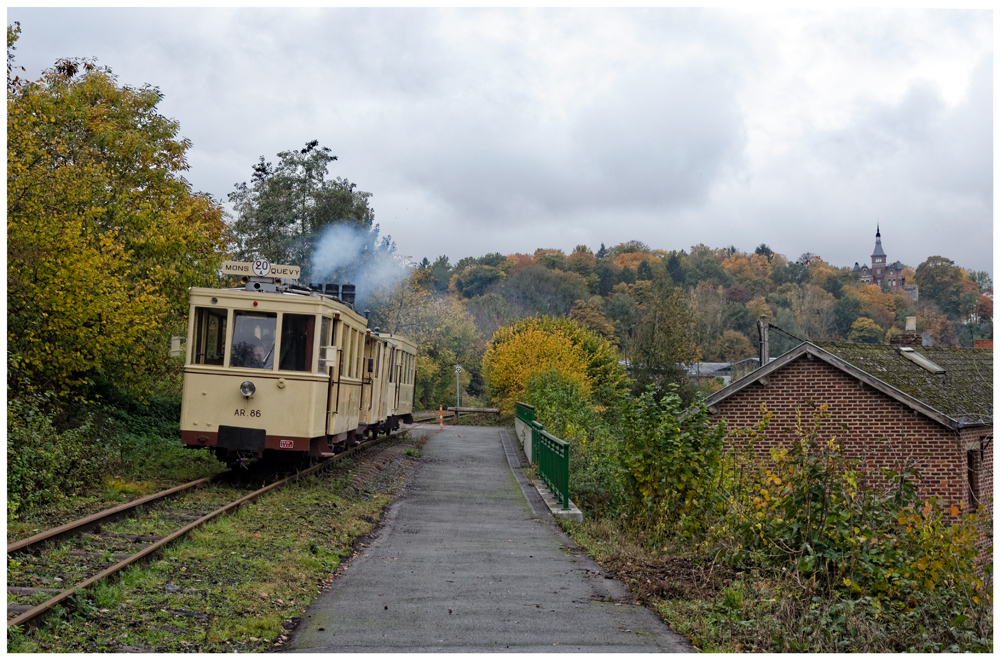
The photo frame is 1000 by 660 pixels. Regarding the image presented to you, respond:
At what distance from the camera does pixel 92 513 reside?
9.65m

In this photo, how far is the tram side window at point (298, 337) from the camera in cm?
1253

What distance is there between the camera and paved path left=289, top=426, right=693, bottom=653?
18.5ft

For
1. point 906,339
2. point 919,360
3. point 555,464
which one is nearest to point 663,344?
point 906,339

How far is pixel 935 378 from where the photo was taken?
2184 cm

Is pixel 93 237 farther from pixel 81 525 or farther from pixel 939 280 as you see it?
pixel 939 280

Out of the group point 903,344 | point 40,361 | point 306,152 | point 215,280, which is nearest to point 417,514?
point 40,361

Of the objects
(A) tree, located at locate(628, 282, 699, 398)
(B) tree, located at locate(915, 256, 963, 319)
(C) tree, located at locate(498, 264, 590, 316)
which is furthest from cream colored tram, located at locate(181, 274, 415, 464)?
(C) tree, located at locate(498, 264, 590, 316)

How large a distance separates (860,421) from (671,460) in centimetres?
1267

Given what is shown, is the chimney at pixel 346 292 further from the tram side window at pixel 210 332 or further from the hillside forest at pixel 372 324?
the tram side window at pixel 210 332

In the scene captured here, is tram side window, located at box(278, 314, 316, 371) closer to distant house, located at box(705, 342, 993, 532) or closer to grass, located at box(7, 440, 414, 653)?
grass, located at box(7, 440, 414, 653)

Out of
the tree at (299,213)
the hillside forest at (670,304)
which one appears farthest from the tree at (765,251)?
the tree at (299,213)

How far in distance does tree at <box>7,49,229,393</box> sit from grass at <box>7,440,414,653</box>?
475 cm

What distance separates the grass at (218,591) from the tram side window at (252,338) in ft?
7.98

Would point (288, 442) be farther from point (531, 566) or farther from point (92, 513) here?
point (531, 566)
